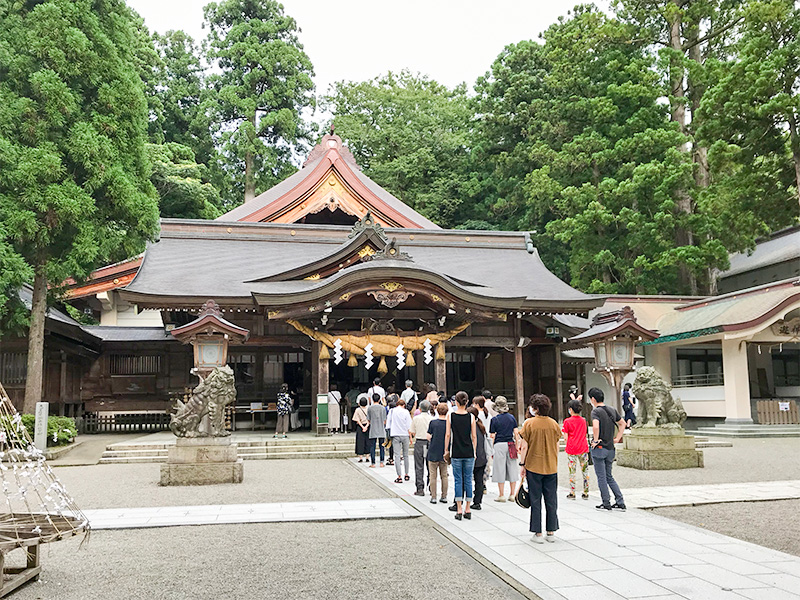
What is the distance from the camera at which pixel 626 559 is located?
5566 millimetres

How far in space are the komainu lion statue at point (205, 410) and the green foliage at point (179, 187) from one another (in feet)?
70.5

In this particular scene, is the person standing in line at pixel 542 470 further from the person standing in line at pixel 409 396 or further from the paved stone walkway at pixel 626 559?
the person standing in line at pixel 409 396

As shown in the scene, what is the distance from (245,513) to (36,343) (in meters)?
8.90

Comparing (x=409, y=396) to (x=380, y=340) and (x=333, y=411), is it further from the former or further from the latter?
(x=380, y=340)

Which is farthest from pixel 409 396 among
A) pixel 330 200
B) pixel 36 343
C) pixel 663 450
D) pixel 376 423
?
pixel 330 200

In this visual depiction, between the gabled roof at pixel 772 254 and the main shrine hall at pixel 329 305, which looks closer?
the main shrine hall at pixel 329 305

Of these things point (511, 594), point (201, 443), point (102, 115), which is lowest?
point (511, 594)

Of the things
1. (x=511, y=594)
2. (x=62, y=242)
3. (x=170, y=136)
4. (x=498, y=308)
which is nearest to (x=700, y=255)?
(x=498, y=308)

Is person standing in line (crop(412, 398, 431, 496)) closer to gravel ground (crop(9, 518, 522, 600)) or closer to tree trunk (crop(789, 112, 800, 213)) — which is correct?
gravel ground (crop(9, 518, 522, 600))

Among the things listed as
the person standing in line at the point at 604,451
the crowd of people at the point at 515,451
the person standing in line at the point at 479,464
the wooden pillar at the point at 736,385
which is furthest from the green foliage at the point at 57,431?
the wooden pillar at the point at 736,385

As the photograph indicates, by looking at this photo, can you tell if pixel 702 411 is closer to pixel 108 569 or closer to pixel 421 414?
pixel 421 414

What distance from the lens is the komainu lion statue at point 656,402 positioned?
1134cm

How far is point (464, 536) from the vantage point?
21.3 feet

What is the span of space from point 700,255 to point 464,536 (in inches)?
836
